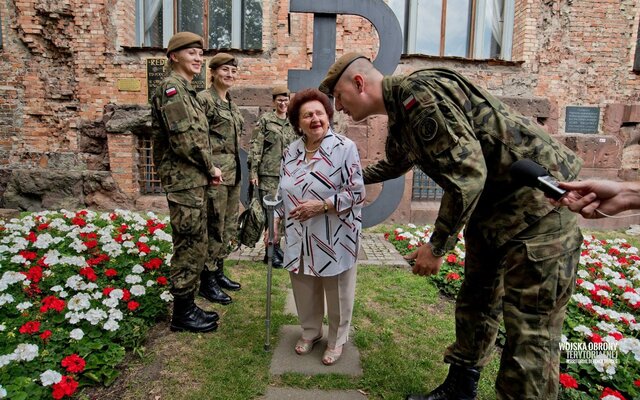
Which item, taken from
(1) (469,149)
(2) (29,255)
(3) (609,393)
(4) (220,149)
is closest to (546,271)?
(1) (469,149)

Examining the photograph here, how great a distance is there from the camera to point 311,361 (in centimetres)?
277

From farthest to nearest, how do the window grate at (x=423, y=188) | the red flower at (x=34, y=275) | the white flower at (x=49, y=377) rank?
the window grate at (x=423, y=188)
the red flower at (x=34, y=275)
the white flower at (x=49, y=377)

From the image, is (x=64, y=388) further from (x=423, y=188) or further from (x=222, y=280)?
(x=423, y=188)

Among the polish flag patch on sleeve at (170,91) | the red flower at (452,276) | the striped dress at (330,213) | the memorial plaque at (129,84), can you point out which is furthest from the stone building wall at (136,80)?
the striped dress at (330,213)

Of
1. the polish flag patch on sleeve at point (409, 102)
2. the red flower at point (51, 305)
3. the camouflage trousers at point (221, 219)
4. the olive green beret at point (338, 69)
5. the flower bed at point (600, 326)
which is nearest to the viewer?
the polish flag patch on sleeve at point (409, 102)

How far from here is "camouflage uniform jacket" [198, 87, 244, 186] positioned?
3.77 m

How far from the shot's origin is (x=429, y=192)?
823 cm

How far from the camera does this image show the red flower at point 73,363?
7.63 feet

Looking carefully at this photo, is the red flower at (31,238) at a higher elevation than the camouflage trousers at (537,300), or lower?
lower

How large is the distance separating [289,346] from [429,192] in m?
5.95

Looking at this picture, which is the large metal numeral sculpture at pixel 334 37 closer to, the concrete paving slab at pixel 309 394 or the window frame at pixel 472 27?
the concrete paving slab at pixel 309 394

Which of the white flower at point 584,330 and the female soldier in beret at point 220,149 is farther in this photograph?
the female soldier in beret at point 220,149

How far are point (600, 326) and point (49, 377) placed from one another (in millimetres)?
3762

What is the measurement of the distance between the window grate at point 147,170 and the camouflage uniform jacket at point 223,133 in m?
4.49
